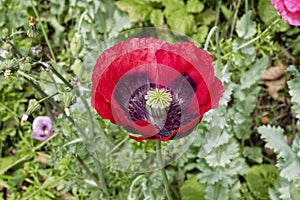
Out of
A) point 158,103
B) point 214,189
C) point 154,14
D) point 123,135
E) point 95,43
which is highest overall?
point 154,14

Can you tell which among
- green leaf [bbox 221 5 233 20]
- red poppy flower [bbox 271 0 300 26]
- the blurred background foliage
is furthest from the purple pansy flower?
red poppy flower [bbox 271 0 300 26]

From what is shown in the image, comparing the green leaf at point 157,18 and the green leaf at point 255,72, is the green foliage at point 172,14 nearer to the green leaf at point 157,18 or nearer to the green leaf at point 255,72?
the green leaf at point 157,18

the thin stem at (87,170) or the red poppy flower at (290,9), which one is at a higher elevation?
the red poppy flower at (290,9)

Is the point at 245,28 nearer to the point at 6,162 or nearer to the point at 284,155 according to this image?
the point at 284,155

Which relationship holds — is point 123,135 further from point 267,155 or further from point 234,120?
point 267,155

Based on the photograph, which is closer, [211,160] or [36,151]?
[211,160]

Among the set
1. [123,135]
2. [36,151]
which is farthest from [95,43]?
[36,151]

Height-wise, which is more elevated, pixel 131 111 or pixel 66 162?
pixel 66 162

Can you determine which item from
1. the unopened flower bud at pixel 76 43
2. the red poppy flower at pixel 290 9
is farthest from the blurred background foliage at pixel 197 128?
the red poppy flower at pixel 290 9
